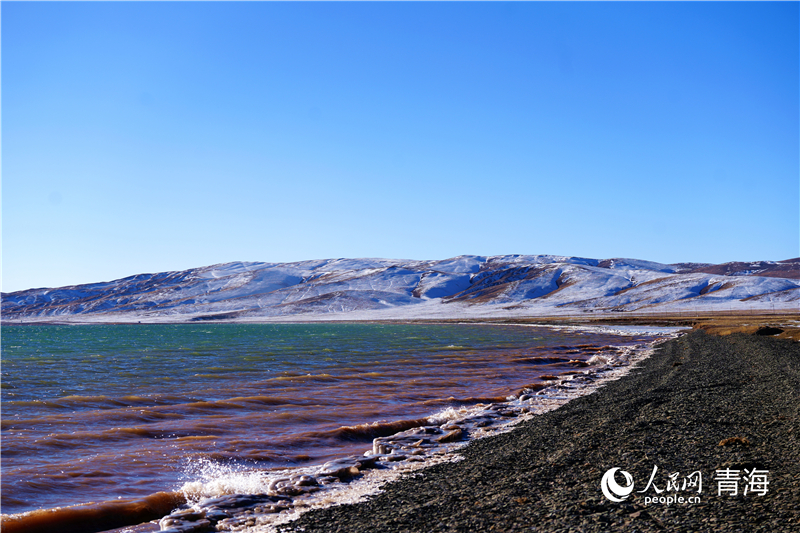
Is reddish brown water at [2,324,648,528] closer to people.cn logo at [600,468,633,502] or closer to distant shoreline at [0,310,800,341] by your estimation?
people.cn logo at [600,468,633,502]

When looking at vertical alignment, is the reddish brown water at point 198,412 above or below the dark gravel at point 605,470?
below

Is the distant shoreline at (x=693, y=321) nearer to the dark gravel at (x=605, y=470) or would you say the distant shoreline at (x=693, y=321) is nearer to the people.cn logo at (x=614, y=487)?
the dark gravel at (x=605, y=470)

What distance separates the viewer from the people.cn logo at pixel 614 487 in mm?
8969

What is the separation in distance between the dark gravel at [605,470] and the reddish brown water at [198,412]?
15.9ft

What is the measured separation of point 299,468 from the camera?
1384cm

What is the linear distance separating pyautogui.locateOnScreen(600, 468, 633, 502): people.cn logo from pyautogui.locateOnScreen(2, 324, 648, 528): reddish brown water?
7681 millimetres

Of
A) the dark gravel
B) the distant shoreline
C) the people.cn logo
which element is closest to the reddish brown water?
the dark gravel

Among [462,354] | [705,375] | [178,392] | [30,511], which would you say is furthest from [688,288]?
[30,511]

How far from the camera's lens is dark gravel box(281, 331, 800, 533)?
26.2 ft

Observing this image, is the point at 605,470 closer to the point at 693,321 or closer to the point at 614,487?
the point at 614,487

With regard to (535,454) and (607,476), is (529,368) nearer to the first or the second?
(535,454)

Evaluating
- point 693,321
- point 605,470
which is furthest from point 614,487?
point 693,321

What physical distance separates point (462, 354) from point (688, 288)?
160 m

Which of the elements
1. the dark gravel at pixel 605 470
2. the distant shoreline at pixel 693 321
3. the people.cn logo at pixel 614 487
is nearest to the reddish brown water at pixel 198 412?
the dark gravel at pixel 605 470
